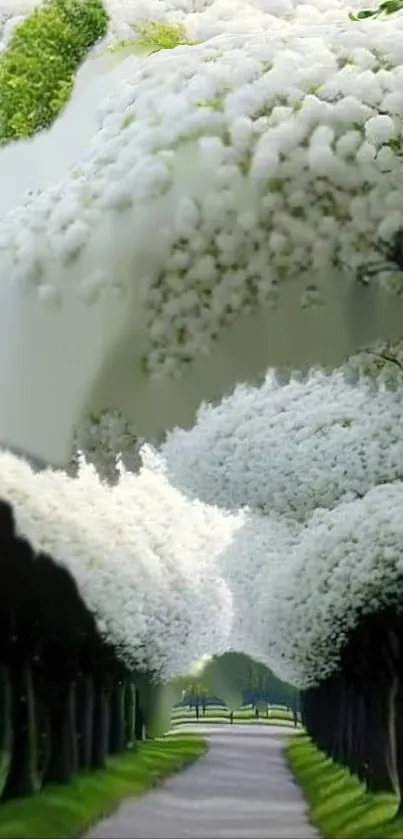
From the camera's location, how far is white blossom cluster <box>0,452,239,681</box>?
6.85 ft

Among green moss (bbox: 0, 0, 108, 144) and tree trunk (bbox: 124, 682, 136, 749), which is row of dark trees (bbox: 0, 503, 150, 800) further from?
green moss (bbox: 0, 0, 108, 144)

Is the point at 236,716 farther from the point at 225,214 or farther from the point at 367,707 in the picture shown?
the point at 225,214

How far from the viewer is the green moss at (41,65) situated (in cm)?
180

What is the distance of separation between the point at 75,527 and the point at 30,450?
1.41ft

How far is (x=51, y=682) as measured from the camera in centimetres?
270

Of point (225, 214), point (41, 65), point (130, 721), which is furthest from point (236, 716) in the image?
point (41, 65)

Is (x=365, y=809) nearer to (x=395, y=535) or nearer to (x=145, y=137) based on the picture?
(x=395, y=535)

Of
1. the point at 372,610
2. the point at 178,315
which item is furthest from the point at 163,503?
the point at 372,610

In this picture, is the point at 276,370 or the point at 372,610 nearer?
the point at 276,370

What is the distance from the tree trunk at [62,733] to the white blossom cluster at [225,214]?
1211 mm

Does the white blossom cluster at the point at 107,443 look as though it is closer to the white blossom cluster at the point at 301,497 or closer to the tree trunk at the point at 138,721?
the white blossom cluster at the point at 301,497

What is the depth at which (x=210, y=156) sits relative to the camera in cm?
155

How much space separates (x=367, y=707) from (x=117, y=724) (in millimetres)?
807

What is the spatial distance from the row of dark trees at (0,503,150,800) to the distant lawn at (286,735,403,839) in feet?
1.13
